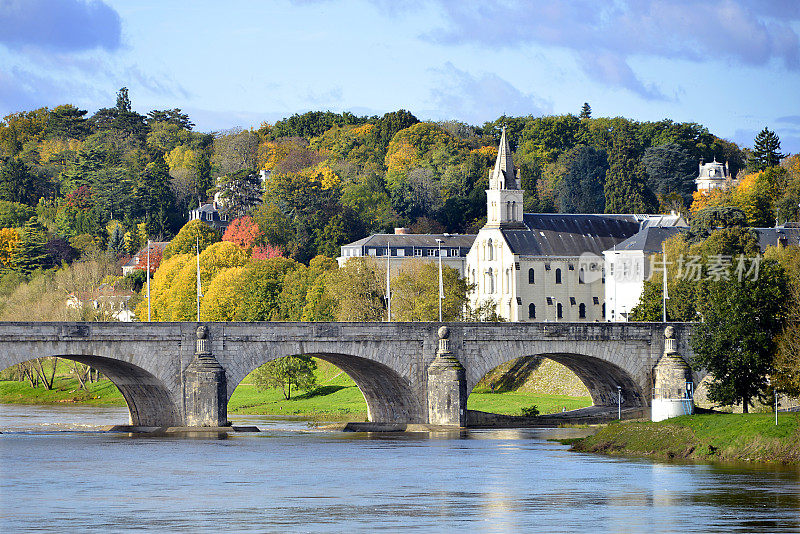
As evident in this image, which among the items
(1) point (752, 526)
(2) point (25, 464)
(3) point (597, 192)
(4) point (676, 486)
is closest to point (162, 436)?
(2) point (25, 464)

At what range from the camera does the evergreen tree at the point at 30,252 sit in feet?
549

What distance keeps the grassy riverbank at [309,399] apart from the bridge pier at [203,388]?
22.2 m

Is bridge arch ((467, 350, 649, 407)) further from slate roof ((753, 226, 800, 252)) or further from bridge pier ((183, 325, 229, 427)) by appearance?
slate roof ((753, 226, 800, 252))

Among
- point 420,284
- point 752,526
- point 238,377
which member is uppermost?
point 420,284

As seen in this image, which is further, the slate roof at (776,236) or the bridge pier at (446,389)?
the slate roof at (776,236)

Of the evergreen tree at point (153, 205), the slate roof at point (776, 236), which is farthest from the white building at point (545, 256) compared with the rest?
the evergreen tree at point (153, 205)

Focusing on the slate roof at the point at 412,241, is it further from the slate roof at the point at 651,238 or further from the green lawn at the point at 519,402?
the green lawn at the point at 519,402

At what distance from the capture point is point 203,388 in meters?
76.9

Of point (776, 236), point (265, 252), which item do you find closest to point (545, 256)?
point (776, 236)

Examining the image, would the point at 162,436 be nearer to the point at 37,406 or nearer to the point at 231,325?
the point at 231,325

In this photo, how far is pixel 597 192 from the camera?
19038cm

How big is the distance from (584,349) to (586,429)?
14.5 feet

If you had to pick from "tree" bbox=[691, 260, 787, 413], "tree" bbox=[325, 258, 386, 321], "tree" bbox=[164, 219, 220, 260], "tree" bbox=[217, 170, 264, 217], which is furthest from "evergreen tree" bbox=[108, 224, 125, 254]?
"tree" bbox=[691, 260, 787, 413]

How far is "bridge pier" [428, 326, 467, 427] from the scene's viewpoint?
82.0 m
